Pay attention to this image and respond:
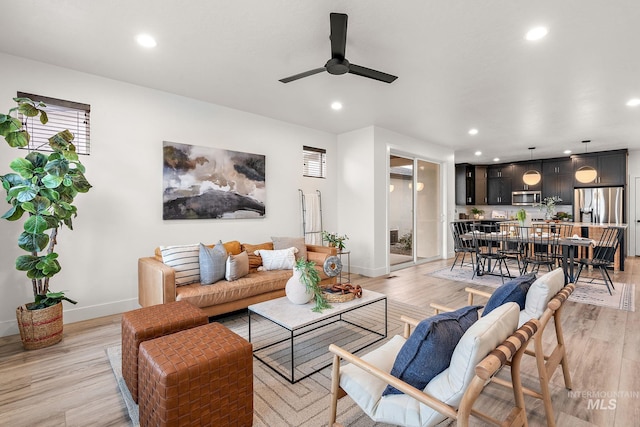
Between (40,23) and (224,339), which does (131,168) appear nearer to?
(40,23)

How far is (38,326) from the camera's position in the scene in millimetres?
2686

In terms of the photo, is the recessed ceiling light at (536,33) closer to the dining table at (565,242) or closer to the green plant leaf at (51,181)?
the dining table at (565,242)

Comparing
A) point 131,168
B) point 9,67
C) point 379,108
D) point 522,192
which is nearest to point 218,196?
point 131,168

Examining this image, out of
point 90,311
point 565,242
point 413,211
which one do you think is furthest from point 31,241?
point 565,242

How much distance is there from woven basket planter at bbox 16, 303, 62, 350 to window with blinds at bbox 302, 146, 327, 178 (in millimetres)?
3813

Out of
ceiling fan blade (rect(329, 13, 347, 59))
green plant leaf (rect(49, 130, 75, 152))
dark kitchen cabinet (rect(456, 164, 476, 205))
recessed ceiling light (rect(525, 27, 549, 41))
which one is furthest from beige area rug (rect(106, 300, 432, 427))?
dark kitchen cabinet (rect(456, 164, 476, 205))

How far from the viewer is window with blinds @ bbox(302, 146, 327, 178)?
18.0ft

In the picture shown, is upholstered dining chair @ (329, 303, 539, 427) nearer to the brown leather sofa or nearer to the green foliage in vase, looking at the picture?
the green foliage in vase

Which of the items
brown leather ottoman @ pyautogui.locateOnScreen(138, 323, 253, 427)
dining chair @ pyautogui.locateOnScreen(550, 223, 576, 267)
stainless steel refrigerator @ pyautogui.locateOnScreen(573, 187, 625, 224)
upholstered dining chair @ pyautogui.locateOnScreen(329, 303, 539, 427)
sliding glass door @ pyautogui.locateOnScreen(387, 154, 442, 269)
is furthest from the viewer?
stainless steel refrigerator @ pyautogui.locateOnScreen(573, 187, 625, 224)

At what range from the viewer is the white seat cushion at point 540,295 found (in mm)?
1888

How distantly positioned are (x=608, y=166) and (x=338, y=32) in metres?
8.81

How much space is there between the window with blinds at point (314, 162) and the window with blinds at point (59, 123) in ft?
10.2

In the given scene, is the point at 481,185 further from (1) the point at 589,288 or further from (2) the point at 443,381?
(2) the point at 443,381

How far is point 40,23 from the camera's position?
2471 mm
